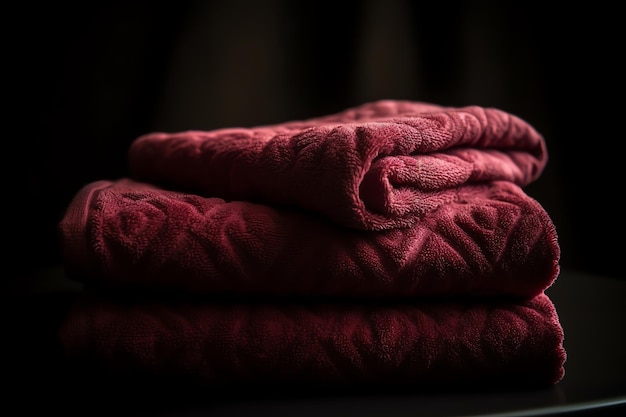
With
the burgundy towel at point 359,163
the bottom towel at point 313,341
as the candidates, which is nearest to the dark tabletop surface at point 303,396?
the bottom towel at point 313,341

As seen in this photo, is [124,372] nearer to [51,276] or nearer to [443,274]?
[443,274]

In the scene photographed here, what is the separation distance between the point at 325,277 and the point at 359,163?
0.10m

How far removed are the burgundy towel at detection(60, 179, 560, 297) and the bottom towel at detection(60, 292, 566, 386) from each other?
2cm

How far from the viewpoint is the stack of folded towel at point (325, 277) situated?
0.45m

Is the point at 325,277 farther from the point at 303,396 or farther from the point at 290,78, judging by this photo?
the point at 290,78

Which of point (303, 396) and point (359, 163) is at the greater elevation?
point (359, 163)

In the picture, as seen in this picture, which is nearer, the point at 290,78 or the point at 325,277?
the point at 325,277

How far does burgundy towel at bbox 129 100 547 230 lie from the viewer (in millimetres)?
441

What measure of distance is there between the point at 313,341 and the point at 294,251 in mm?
77

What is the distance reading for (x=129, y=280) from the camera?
0.46m

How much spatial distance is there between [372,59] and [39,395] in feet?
2.29

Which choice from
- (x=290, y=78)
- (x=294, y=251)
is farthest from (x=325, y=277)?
(x=290, y=78)

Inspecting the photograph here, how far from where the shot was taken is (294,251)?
455mm

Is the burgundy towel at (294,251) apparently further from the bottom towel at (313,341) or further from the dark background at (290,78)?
the dark background at (290,78)
